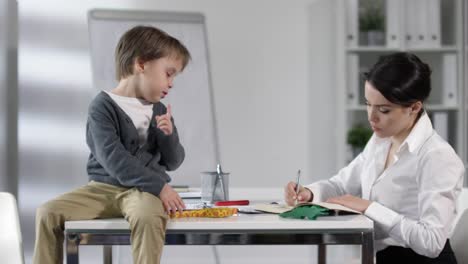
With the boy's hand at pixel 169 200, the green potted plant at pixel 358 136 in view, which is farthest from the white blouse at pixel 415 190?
the green potted plant at pixel 358 136

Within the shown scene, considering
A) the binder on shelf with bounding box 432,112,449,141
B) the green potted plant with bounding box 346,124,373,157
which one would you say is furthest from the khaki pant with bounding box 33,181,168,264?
the binder on shelf with bounding box 432,112,449,141

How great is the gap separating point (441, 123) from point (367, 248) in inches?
110

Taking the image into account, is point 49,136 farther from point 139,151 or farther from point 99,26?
point 139,151

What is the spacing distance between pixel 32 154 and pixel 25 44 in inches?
24.1

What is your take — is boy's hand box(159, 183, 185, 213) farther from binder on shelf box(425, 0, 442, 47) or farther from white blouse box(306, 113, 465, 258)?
binder on shelf box(425, 0, 442, 47)

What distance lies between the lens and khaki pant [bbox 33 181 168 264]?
1.67 meters

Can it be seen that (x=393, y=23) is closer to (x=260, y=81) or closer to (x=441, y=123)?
(x=441, y=123)

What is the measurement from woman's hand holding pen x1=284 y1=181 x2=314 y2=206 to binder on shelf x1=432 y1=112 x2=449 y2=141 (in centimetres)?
234

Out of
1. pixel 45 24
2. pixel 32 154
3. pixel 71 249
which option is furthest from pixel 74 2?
pixel 71 249

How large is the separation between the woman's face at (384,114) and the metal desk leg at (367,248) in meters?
0.42

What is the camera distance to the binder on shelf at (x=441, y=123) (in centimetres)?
441

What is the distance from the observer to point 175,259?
15.2 ft

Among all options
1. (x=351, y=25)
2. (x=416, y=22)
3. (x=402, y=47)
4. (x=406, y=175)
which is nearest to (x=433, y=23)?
(x=416, y=22)

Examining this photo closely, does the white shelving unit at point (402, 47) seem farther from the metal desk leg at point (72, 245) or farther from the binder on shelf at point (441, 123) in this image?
the metal desk leg at point (72, 245)
